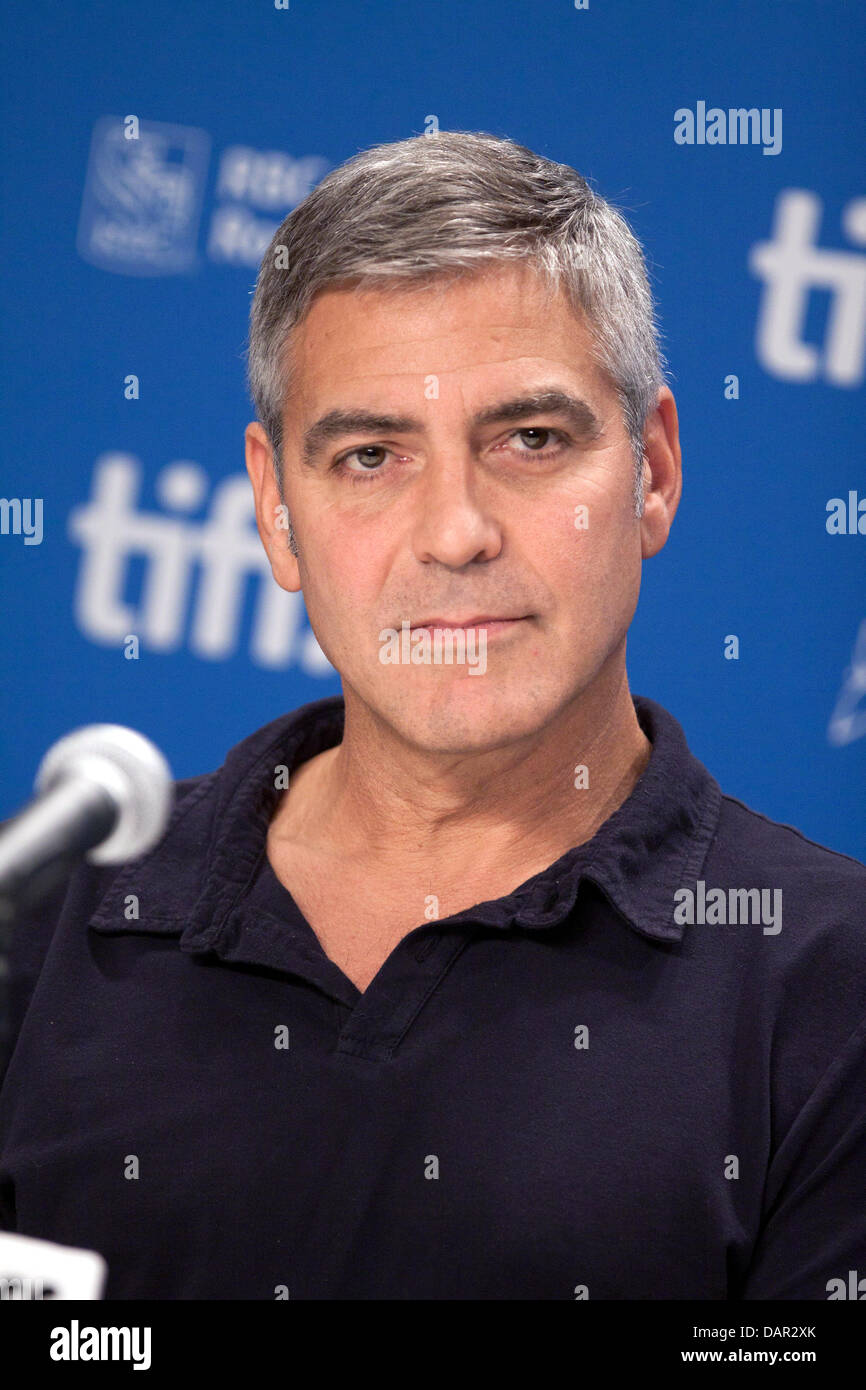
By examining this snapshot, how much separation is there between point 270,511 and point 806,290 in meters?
0.95

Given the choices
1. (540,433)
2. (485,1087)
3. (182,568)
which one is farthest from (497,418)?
(182,568)

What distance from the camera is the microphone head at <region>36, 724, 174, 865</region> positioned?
0.73 meters

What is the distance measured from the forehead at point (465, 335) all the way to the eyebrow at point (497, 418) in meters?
0.02

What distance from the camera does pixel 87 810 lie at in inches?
28.3

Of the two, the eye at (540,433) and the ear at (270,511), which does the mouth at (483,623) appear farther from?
the ear at (270,511)

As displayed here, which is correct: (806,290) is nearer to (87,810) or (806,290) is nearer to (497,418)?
(497,418)

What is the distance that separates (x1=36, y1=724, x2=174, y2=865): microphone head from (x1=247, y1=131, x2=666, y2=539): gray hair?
1.99 ft

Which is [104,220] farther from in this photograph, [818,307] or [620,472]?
[620,472]

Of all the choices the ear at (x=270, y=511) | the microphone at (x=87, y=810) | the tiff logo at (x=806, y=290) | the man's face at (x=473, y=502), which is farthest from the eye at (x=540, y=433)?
the tiff logo at (x=806, y=290)

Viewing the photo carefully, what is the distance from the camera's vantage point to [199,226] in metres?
2.19

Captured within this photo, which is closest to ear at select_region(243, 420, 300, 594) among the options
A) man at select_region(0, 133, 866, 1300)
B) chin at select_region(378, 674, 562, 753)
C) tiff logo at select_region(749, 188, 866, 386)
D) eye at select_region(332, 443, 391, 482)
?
man at select_region(0, 133, 866, 1300)

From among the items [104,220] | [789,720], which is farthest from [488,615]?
[104,220]

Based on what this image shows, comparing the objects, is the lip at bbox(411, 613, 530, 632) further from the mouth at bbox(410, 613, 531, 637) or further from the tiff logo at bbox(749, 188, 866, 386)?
the tiff logo at bbox(749, 188, 866, 386)
